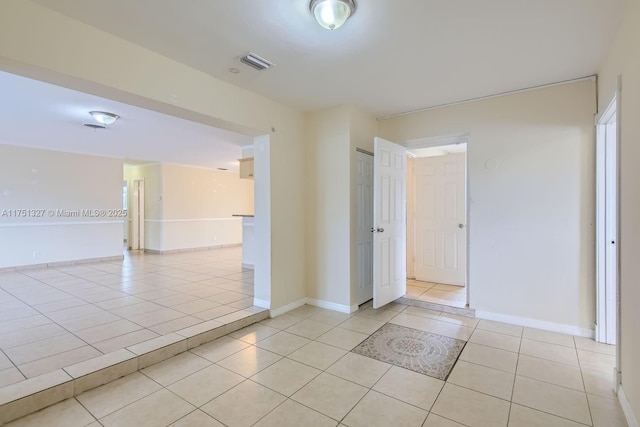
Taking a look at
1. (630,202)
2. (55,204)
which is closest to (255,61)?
(630,202)

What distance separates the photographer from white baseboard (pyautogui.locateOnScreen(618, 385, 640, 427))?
5.61 ft

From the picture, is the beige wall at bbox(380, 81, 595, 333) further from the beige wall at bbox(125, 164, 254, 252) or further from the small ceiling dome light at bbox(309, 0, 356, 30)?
the beige wall at bbox(125, 164, 254, 252)

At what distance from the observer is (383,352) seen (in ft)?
9.04

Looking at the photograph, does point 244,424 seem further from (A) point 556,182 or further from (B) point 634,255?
(A) point 556,182

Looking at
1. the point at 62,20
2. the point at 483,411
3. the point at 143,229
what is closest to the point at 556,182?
the point at 483,411

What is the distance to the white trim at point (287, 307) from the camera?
3.65 m

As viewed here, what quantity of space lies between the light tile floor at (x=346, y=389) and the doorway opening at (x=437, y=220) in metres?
1.80

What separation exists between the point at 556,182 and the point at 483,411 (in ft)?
7.92

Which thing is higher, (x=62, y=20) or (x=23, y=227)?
(x=62, y=20)

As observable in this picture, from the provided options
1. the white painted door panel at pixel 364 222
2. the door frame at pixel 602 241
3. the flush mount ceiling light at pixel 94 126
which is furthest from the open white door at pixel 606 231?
the flush mount ceiling light at pixel 94 126

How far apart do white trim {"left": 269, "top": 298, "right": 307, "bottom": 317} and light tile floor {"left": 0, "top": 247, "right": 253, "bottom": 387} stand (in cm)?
31


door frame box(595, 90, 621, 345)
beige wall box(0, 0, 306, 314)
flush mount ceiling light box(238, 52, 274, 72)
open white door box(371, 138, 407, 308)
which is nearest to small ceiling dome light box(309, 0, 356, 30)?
flush mount ceiling light box(238, 52, 274, 72)

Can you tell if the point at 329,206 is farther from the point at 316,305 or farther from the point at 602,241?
the point at 602,241

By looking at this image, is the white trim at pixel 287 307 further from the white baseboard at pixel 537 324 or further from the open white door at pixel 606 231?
the open white door at pixel 606 231
